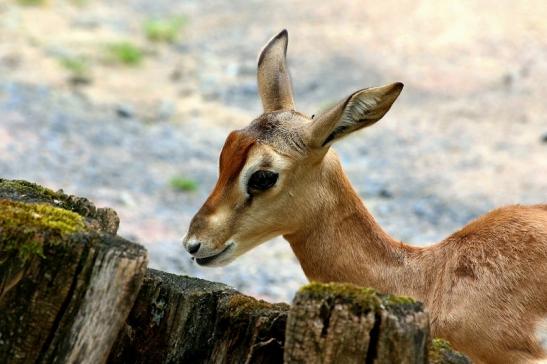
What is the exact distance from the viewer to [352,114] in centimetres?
542

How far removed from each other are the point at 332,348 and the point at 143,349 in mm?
1001

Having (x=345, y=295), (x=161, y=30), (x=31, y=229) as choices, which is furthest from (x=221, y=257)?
(x=161, y=30)

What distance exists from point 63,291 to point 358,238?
240 centimetres

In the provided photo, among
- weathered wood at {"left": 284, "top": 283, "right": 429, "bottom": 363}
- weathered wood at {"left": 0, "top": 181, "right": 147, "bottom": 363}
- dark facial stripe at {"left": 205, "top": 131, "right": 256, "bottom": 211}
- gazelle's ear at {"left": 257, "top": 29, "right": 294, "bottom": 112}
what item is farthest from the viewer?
gazelle's ear at {"left": 257, "top": 29, "right": 294, "bottom": 112}

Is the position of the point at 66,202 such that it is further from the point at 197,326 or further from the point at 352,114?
the point at 352,114

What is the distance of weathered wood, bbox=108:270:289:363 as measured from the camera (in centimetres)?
395

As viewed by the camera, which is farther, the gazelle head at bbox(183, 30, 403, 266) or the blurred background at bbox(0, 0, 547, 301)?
the blurred background at bbox(0, 0, 547, 301)

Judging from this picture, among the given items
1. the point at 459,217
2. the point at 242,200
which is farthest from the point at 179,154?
the point at 242,200

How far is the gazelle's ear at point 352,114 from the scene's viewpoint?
5301 millimetres

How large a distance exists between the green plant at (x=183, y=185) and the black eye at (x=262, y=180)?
6.14m

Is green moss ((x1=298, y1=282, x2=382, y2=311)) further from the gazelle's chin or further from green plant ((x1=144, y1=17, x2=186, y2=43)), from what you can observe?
green plant ((x1=144, y1=17, x2=186, y2=43))

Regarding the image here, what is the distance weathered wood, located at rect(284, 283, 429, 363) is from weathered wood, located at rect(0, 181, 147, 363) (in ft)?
1.93

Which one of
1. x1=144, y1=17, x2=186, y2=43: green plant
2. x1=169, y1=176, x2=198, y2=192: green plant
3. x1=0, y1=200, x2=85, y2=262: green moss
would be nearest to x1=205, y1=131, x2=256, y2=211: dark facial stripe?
x1=0, y1=200, x2=85, y2=262: green moss

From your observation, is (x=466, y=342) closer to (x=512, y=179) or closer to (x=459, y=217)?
(x=459, y=217)
